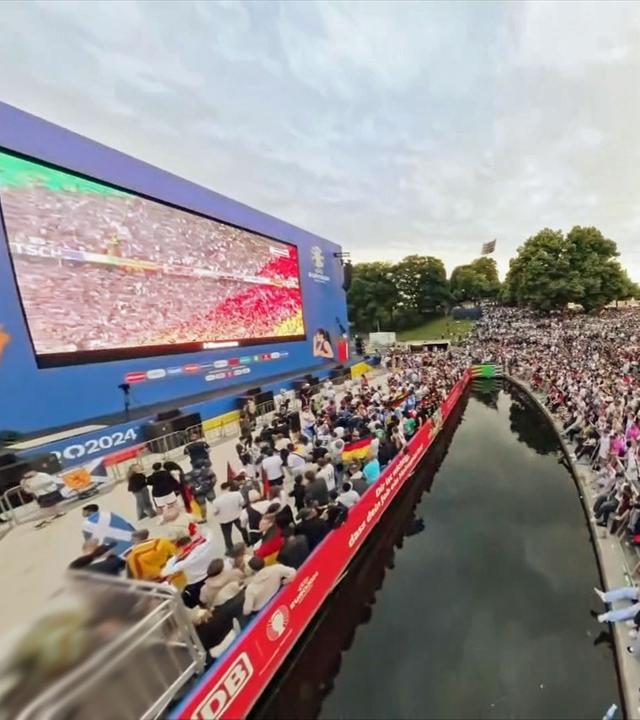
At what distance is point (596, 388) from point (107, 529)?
1472 centimetres

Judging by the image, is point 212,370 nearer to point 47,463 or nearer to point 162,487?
point 47,463

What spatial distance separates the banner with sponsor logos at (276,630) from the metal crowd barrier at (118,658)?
0.28m

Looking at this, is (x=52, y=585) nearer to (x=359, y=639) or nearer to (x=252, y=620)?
(x=252, y=620)

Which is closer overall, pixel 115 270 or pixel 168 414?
pixel 115 270

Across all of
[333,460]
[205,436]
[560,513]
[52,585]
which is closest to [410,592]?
[333,460]

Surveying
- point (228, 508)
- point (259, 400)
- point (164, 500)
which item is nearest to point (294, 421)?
point (259, 400)

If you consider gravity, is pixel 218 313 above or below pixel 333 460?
above

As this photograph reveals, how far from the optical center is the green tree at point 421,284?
51625 millimetres

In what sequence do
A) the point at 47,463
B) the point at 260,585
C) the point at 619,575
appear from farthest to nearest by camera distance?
1. the point at 47,463
2. the point at 619,575
3. the point at 260,585

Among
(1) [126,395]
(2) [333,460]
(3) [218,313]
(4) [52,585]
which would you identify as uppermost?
(3) [218,313]

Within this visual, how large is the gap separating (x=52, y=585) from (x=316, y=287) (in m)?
20.3

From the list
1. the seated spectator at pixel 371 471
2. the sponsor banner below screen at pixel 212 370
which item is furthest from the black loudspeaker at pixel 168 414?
the seated spectator at pixel 371 471

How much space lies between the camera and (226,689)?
10.3ft

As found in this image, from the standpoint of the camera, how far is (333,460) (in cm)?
755
